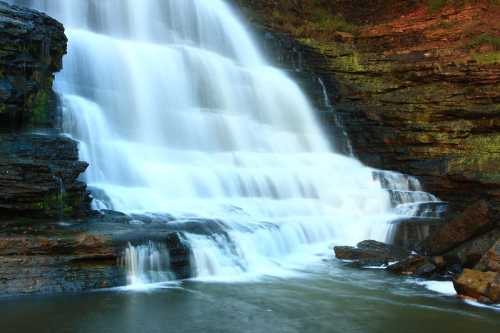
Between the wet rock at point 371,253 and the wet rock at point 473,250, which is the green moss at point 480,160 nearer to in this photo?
the wet rock at point 473,250

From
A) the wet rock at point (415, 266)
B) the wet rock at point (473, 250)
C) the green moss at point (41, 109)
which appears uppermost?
the green moss at point (41, 109)

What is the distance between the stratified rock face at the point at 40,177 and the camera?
8961 mm

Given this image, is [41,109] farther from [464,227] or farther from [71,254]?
[464,227]

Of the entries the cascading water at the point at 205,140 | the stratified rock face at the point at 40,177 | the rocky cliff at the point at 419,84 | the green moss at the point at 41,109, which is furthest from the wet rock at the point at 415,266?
the green moss at the point at 41,109

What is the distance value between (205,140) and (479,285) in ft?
30.2

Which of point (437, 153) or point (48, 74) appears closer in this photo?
point (48, 74)

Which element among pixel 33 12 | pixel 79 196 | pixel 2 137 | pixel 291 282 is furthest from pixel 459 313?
pixel 33 12

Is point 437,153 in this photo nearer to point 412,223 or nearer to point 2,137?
point 412,223

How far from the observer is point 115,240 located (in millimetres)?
8516

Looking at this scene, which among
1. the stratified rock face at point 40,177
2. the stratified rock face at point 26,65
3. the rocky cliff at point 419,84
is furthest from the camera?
Answer: the rocky cliff at point 419,84

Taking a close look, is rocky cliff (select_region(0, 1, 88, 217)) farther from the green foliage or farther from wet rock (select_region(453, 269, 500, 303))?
the green foliage

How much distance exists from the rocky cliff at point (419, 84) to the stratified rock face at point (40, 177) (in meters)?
10.4

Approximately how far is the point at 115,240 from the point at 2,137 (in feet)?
10.4

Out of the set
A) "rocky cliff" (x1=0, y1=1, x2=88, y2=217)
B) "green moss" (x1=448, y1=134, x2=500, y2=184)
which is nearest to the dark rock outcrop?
"rocky cliff" (x1=0, y1=1, x2=88, y2=217)
